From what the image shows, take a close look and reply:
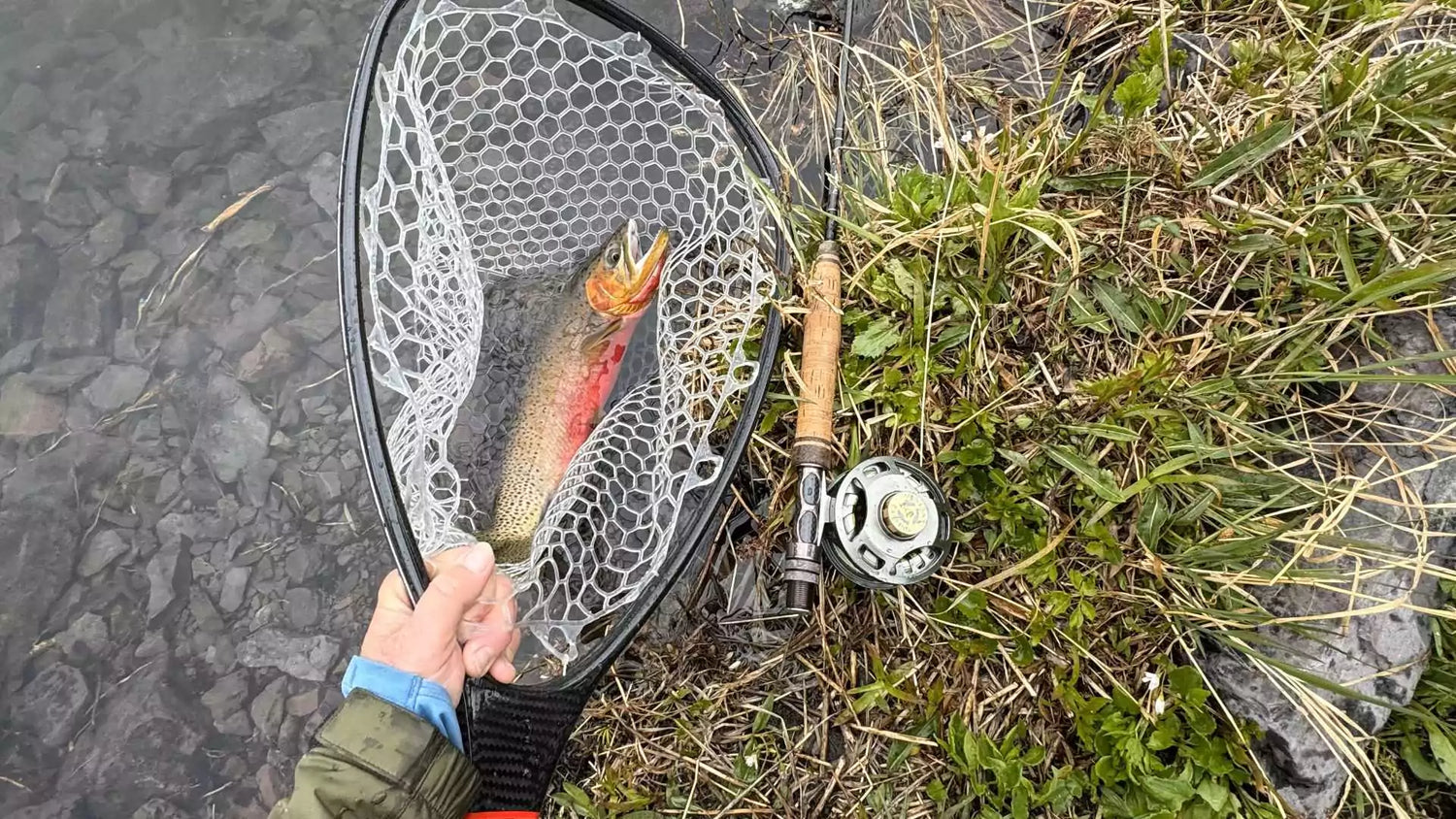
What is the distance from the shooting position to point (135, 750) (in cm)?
259

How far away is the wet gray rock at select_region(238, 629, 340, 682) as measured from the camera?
8.75 ft

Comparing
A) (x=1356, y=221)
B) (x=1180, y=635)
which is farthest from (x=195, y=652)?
(x=1356, y=221)

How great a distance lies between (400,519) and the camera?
4.90 feet

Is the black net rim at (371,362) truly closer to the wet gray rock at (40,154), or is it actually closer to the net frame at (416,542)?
the net frame at (416,542)

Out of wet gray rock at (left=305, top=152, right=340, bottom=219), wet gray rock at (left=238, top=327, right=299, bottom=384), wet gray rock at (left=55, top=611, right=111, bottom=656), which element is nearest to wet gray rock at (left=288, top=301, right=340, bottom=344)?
wet gray rock at (left=238, top=327, right=299, bottom=384)

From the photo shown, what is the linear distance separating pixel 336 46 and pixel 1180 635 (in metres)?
3.46

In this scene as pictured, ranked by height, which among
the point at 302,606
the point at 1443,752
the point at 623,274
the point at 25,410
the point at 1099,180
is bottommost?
the point at 302,606

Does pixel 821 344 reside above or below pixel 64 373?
above

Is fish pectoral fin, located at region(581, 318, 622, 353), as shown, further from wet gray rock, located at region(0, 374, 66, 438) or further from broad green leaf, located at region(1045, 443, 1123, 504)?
wet gray rock, located at region(0, 374, 66, 438)

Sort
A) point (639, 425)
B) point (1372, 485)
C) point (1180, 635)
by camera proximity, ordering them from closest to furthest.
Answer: point (1372, 485) → point (1180, 635) → point (639, 425)

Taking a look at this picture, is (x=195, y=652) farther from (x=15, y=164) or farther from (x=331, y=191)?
(x=15, y=164)

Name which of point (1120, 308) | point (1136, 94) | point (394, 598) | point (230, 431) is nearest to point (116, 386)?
point (230, 431)

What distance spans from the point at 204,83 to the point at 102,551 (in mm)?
1763

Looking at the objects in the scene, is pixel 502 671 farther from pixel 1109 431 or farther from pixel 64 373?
pixel 64 373
